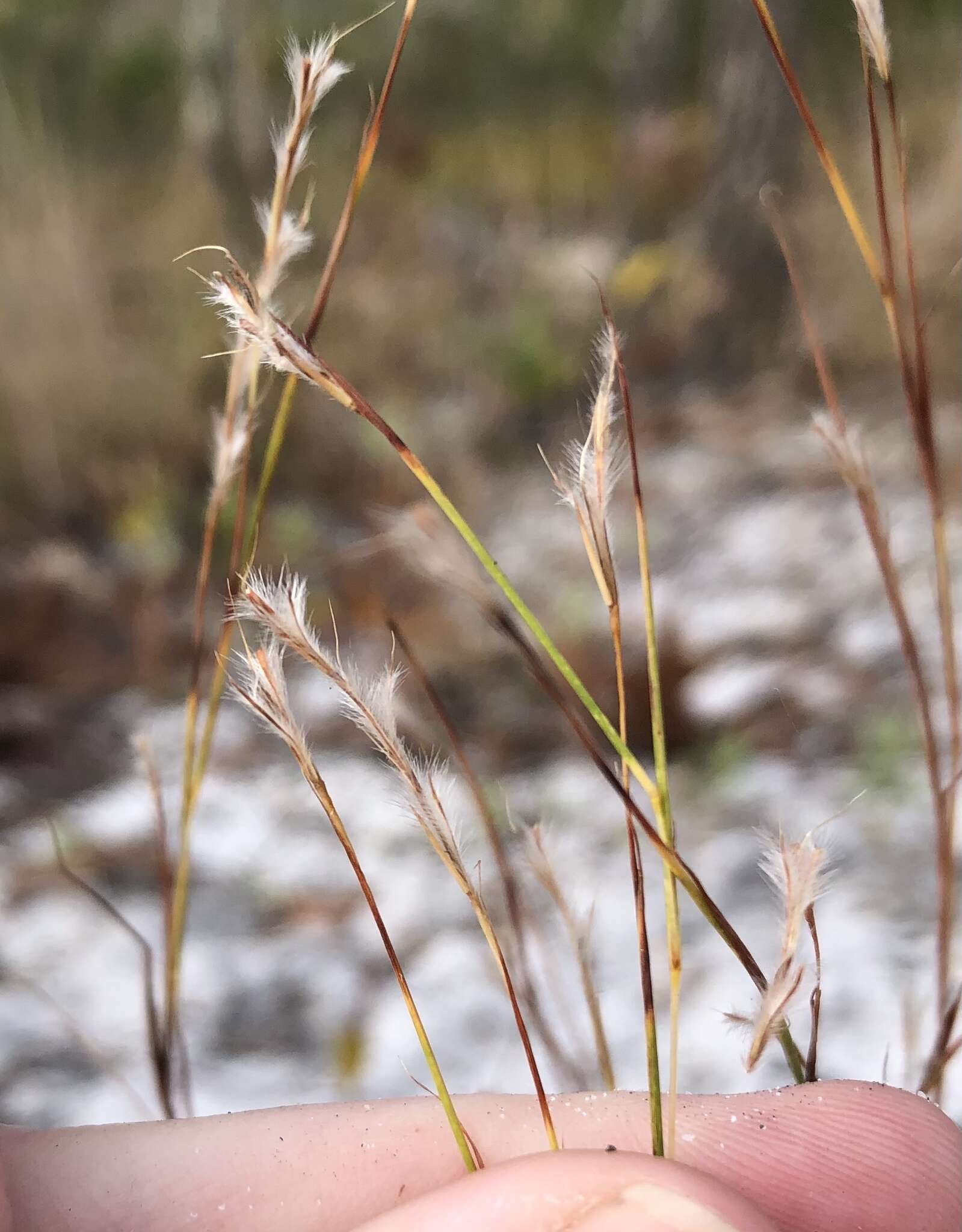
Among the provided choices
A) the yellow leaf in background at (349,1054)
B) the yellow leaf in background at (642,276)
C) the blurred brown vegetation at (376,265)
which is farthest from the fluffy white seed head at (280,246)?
the yellow leaf in background at (642,276)

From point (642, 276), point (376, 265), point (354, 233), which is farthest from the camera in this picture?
point (354, 233)

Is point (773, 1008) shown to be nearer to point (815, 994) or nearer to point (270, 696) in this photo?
point (815, 994)

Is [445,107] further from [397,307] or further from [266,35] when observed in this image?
[397,307]

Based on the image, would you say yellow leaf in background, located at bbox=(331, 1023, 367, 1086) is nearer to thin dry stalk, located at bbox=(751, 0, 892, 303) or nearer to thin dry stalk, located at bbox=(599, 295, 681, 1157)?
thin dry stalk, located at bbox=(599, 295, 681, 1157)

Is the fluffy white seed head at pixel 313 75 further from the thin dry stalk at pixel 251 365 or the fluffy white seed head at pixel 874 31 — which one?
the fluffy white seed head at pixel 874 31

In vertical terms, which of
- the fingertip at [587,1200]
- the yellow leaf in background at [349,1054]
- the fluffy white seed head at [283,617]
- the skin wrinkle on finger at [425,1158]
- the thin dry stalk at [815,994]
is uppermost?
the fluffy white seed head at [283,617]

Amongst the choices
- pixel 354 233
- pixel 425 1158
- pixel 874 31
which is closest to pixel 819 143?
pixel 874 31

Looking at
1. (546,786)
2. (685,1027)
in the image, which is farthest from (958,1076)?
(546,786)
